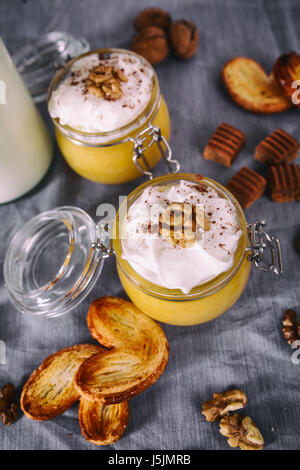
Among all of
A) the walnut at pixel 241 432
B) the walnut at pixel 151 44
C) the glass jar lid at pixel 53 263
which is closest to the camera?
the walnut at pixel 241 432

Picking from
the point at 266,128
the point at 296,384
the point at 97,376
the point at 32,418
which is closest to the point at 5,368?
the point at 32,418

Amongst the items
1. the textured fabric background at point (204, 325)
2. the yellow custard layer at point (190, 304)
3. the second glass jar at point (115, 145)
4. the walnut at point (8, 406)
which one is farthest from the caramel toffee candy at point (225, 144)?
the walnut at point (8, 406)

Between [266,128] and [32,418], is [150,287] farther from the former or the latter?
[266,128]

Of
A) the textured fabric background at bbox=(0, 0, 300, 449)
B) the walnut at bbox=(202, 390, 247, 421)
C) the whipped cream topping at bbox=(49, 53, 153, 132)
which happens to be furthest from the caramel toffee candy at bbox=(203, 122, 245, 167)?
the walnut at bbox=(202, 390, 247, 421)

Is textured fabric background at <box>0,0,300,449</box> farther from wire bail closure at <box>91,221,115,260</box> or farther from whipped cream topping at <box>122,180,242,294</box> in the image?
whipped cream topping at <box>122,180,242,294</box>

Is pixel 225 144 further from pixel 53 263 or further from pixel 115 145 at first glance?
pixel 53 263

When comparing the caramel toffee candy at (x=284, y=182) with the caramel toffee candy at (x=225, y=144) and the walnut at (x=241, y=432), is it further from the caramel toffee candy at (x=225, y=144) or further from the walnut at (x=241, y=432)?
the walnut at (x=241, y=432)
